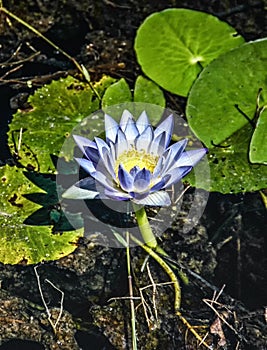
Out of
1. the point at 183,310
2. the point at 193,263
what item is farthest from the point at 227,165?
the point at 183,310

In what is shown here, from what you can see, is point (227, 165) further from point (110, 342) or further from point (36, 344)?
point (36, 344)

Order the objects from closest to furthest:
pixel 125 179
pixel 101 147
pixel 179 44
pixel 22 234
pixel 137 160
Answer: pixel 125 179 < pixel 101 147 < pixel 137 160 < pixel 22 234 < pixel 179 44

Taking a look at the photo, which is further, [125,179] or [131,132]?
[131,132]

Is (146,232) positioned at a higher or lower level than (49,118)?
lower

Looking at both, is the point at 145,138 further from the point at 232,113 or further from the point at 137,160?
the point at 232,113

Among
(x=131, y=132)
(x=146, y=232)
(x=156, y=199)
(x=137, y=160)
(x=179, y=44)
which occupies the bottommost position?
(x=146, y=232)

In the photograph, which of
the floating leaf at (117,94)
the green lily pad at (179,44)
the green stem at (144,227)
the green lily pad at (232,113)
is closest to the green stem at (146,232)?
the green stem at (144,227)

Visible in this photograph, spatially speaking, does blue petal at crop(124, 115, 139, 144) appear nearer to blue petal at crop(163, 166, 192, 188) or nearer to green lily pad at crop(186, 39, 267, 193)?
blue petal at crop(163, 166, 192, 188)

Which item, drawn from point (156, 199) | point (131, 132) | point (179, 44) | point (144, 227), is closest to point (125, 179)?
point (156, 199)
